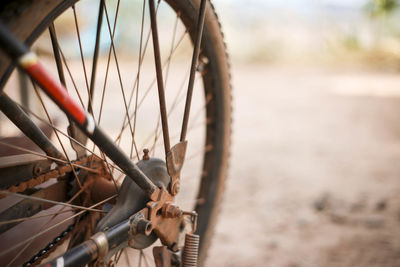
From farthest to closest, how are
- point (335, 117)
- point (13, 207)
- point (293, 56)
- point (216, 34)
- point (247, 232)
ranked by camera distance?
1. point (293, 56)
2. point (335, 117)
3. point (247, 232)
4. point (216, 34)
5. point (13, 207)

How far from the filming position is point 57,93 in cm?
78

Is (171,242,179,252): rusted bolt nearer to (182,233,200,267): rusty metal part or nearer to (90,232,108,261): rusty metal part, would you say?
(182,233,200,267): rusty metal part

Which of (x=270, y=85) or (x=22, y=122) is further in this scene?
(x=270, y=85)

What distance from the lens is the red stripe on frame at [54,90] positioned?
74 centimetres

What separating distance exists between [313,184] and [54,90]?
260 cm

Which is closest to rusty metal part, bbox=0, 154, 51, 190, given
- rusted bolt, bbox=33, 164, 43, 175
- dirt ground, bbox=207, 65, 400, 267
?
rusted bolt, bbox=33, 164, 43, 175

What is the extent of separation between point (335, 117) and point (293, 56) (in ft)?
16.7

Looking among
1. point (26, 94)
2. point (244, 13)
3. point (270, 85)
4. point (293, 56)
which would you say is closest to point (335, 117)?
point (270, 85)

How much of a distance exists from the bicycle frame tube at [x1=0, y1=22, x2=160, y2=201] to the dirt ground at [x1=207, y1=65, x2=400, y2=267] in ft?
4.15

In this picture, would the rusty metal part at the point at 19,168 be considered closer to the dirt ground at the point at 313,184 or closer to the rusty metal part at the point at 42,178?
the rusty metal part at the point at 42,178

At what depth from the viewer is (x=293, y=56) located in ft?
32.3

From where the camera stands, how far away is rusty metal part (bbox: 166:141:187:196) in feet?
3.94

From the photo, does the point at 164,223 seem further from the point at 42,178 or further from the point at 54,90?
the point at 54,90

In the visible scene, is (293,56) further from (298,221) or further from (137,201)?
(137,201)
